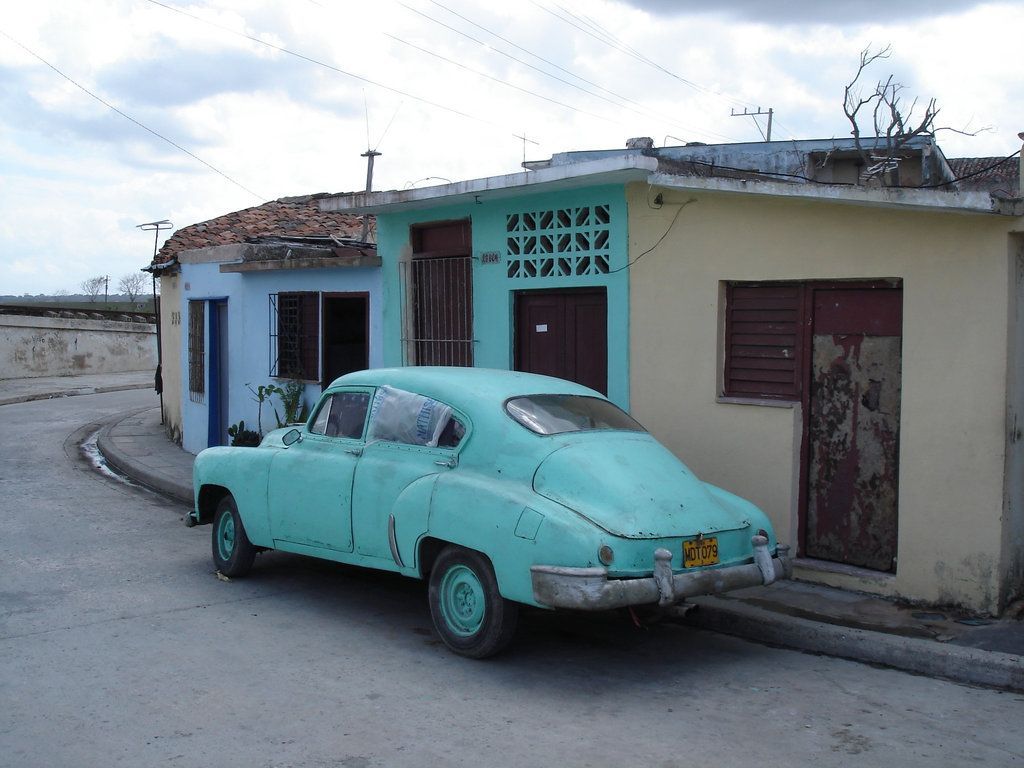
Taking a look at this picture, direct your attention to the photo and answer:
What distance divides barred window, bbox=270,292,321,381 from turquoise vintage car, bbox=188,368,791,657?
547 centimetres

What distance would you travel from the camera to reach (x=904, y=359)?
651 centimetres

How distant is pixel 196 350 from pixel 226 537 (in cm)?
817

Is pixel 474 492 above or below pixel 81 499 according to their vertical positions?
above

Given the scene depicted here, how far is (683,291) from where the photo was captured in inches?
309

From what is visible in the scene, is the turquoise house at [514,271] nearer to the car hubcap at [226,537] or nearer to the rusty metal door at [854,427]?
the rusty metal door at [854,427]

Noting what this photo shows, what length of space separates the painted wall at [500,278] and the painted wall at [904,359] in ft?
0.55

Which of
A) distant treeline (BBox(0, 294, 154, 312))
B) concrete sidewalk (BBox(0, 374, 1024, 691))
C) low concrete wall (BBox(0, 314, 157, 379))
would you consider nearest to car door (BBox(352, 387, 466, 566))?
concrete sidewalk (BBox(0, 374, 1024, 691))

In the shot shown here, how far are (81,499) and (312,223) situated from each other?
786cm

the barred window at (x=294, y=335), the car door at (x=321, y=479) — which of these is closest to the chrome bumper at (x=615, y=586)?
the car door at (x=321, y=479)

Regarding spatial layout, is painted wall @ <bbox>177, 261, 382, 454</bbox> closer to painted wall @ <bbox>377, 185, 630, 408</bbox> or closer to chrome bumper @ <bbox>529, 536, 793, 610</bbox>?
painted wall @ <bbox>377, 185, 630, 408</bbox>

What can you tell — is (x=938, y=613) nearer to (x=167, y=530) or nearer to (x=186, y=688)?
(x=186, y=688)

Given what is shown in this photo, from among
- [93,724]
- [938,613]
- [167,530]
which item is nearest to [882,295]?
[938,613]

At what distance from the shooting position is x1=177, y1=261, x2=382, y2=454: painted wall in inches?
459

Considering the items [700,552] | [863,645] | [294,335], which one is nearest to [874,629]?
[863,645]
